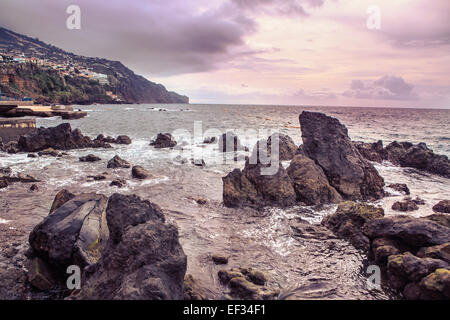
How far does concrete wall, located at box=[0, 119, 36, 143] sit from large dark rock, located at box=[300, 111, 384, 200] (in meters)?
25.1

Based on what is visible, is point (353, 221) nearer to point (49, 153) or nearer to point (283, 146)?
point (283, 146)

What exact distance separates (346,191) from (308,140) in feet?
10.5

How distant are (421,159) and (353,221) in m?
14.6

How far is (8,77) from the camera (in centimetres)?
8538

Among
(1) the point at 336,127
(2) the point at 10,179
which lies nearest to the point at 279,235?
(1) the point at 336,127

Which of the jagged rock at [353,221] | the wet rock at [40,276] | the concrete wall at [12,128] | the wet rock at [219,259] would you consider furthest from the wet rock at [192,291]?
the concrete wall at [12,128]

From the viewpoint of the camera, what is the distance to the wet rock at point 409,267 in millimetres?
5219

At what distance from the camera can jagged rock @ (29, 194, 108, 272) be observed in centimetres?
547

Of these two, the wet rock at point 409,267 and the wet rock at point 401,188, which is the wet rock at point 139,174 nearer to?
the wet rock at point 409,267

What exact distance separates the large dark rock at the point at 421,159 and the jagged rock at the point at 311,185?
11023mm

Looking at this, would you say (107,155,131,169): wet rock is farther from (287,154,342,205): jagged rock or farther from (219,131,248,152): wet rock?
(287,154,342,205): jagged rock

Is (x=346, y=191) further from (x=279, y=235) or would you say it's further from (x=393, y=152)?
(x=393, y=152)

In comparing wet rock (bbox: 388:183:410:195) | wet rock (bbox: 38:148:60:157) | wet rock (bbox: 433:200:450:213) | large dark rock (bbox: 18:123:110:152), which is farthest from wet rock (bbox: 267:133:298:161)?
wet rock (bbox: 38:148:60:157)

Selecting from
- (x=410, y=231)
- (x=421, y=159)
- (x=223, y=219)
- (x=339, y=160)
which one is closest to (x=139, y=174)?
(x=223, y=219)
